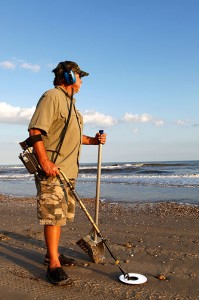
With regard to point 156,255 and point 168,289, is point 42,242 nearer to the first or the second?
point 156,255

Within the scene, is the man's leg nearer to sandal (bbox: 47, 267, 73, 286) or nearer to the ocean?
sandal (bbox: 47, 267, 73, 286)

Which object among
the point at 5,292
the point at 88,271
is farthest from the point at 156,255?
the point at 5,292

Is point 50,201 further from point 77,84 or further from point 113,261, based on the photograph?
point 77,84

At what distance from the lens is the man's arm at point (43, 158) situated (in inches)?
139

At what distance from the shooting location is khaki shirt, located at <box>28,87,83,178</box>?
360cm

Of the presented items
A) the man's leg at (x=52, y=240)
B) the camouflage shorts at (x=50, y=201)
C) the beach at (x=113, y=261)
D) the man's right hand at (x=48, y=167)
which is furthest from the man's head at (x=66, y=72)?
the beach at (x=113, y=261)

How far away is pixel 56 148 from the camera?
378 cm

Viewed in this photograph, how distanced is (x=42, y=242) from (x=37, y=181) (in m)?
1.96

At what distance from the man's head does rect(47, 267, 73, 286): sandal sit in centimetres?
218

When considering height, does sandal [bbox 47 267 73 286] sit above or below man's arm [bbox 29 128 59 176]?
below

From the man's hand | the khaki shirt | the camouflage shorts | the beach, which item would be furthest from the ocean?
the camouflage shorts

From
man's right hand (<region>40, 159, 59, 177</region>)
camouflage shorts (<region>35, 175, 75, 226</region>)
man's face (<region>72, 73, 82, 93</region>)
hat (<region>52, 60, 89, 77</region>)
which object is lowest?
camouflage shorts (<region>35, 175, 75, 226</region>)

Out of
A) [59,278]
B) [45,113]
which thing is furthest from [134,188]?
[45,113]

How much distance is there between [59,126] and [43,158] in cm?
47
